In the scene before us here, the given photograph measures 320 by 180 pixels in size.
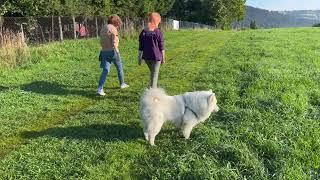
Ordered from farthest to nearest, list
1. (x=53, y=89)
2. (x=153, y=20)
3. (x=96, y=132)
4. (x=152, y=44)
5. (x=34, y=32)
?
(x=34, y=32), (x=53, y=89), (x=152, y=44), (x=153, y=20), (x=96, y=132)

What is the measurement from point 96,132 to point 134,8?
39418 millimetres

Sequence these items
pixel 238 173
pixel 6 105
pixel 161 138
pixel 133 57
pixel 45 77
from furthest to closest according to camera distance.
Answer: pixel 133 57, pixel 45 77, pixel 6 105, pixel 161 138, pixel 238 173

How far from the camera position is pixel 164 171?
20.3 feet

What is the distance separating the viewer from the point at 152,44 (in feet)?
34.6

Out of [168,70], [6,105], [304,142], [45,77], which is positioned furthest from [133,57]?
[304,142]

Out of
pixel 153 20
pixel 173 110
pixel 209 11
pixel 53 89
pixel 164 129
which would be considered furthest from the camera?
pixel 209 11

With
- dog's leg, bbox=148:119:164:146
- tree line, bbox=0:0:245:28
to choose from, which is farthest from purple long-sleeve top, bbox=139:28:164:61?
tree line, bbox=0:0:245:28

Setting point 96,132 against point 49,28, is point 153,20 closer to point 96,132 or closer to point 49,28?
point 96,132

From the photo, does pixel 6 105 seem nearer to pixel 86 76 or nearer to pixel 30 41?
pixel 86 76

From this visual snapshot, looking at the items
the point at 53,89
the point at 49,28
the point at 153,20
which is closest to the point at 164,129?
the point at 153,20

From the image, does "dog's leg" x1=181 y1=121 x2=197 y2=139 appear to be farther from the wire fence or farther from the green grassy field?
the wire fence

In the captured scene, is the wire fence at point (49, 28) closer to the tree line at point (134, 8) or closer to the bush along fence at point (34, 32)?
the bush along fence at point (34, 32)

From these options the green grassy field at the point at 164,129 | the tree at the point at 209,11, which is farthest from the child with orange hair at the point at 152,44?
the tree at the point at 209,11

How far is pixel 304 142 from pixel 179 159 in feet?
6.28
